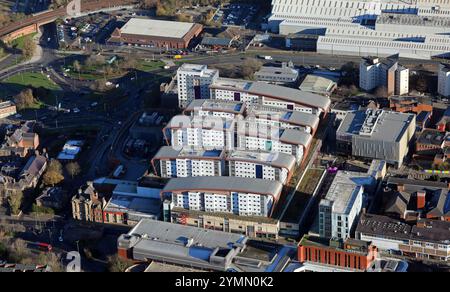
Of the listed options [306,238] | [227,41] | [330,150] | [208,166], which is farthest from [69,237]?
[227,41]

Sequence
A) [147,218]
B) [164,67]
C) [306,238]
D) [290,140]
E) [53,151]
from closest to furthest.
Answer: [306,238] → [147,218] → [290,140] → [53,151] → [164,67]

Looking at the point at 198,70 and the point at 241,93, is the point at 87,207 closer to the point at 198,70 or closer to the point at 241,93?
the point at 241,93

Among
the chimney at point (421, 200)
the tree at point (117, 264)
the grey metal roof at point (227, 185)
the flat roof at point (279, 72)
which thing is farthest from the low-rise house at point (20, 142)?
the chimney at point (421, 200)

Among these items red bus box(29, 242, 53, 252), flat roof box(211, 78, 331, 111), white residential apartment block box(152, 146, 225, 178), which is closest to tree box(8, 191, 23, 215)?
red bus box(29, 242, 53, 252)

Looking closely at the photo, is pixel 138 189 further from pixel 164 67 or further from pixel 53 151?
pixel 164 67

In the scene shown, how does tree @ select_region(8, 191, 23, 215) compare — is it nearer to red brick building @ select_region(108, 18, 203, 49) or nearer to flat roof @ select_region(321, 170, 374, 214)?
flat roof @ select_region(321, 170, 374, 214)

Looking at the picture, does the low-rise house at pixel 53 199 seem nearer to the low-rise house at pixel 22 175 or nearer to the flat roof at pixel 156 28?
the low-rise house at pixel 22 175

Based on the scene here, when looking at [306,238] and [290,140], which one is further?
[290,140]
